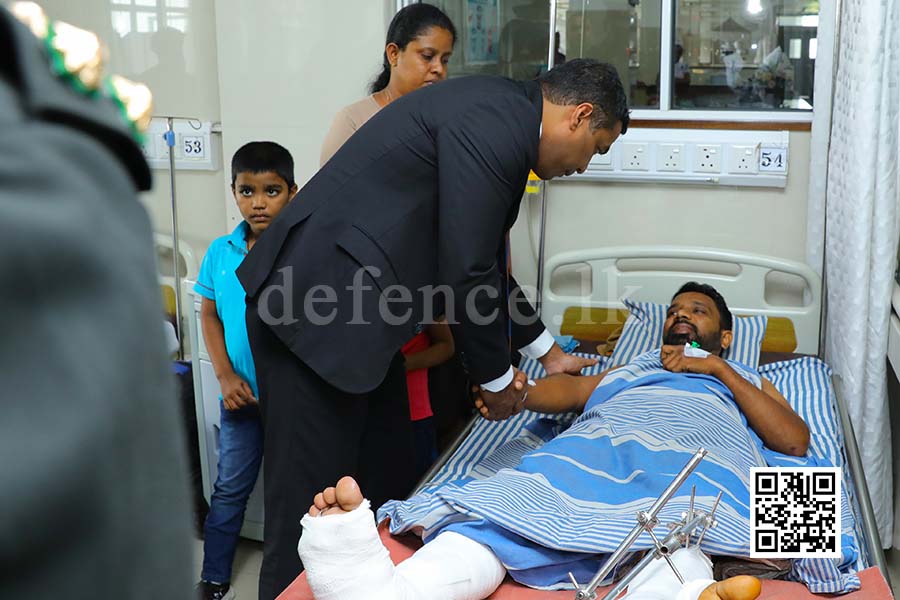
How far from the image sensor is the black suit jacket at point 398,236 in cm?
197

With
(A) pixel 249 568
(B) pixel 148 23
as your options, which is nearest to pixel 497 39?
(B) pixel 148 23

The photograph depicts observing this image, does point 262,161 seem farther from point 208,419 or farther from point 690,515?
point 690,515

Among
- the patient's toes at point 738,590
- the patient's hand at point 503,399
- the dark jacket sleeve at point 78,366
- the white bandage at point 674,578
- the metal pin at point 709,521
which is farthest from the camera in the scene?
the patient's hand at point 503,399

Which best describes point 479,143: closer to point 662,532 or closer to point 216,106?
point 662,532

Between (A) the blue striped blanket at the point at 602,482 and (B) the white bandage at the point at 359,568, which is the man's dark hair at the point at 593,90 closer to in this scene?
(A) the blue striped blanket at the point at 602,482

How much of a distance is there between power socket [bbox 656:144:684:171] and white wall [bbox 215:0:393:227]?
978 mm

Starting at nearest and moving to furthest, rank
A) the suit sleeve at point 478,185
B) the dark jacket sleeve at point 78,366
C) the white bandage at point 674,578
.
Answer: the dark jacket sleeve at point 78,366 → the white bandage at point 674,578 → the suit sleeve at point 478,185

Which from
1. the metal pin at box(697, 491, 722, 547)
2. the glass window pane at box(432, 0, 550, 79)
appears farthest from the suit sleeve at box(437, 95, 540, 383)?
the glass window pane at box(432, 0, 550, 79)

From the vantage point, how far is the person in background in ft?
8.70

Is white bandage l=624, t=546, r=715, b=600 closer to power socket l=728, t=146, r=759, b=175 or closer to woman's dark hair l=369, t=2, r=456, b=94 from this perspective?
woman's dark hair l=369, t=2, r=456, b=94

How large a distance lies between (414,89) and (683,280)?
117 centimetres

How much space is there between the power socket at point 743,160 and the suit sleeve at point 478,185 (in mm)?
1354

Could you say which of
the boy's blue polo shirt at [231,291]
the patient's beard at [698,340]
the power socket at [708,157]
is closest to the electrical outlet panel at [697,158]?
the power socket at [708,157]

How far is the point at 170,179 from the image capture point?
313 cm
